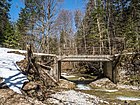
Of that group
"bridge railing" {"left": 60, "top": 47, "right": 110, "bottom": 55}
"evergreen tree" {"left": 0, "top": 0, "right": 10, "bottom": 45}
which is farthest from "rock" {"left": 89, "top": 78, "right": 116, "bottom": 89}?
"evergreen tree" {"left": 0, "top": 0, "right": 10, "bottom": 45}

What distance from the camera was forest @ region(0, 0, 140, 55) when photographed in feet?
76.7

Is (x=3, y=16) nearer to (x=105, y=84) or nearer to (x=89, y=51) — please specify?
(x=89, y=51)

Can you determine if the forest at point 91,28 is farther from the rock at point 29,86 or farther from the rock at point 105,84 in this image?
the rock at point 29,86

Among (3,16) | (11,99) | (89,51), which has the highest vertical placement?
(3,16)

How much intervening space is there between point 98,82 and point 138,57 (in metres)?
4.46

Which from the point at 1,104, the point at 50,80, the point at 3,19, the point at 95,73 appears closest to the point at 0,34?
the point at 3,19

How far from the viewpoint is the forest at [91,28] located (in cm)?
2339

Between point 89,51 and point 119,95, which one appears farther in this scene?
point 89,51

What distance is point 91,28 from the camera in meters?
31.3

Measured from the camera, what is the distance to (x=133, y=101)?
12.1 meters

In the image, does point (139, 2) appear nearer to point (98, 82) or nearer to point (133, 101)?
point (98, 82)

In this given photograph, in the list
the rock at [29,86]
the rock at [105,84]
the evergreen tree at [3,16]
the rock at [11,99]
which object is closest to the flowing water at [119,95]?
the rock at [105,84]

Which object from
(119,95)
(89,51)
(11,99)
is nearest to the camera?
(11,99)

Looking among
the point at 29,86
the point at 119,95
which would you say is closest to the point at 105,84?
the point at 119,95
